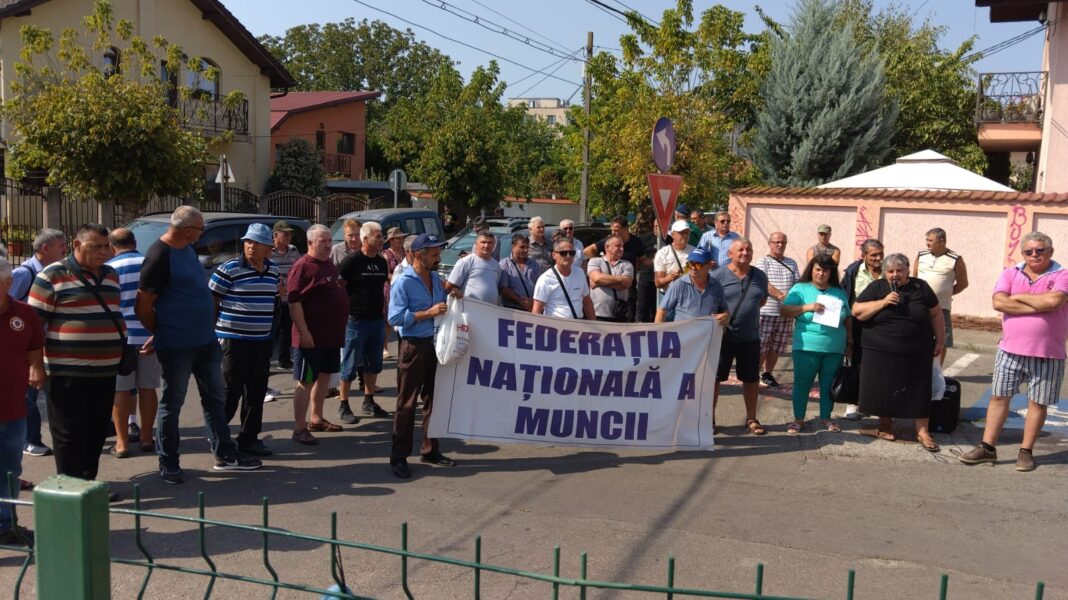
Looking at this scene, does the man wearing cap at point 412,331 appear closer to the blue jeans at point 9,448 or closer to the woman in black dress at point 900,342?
the blue jeans at point 9,448

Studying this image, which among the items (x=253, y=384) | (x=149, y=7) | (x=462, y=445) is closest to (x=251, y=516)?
(x=253, y=384)

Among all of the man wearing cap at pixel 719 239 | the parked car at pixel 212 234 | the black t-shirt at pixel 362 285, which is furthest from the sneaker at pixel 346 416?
the man wearing cap at pixel 719 239

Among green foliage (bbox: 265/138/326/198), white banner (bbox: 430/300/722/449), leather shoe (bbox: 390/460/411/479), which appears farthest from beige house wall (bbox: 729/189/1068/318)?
green foliage (bbox: 265/138/326/198)

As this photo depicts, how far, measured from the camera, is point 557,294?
25.7 feet

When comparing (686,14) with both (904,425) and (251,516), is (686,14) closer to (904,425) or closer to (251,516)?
(904,425)

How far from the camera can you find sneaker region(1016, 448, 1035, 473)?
6996mm

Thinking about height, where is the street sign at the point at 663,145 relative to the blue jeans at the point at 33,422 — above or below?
above

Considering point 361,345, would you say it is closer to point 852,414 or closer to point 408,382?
point 408,382

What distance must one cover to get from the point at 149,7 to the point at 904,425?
25331 millimetres

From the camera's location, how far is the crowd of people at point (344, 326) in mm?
5633

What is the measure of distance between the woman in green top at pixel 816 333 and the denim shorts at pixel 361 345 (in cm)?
361

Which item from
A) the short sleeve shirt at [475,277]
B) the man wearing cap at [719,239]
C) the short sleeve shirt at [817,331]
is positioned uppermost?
the man wearing cap at [719,239]

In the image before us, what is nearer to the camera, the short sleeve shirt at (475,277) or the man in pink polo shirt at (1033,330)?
the man in pink polo shirt at (1033,330)

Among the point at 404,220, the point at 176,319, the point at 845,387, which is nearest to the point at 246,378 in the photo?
the point at 176,319
